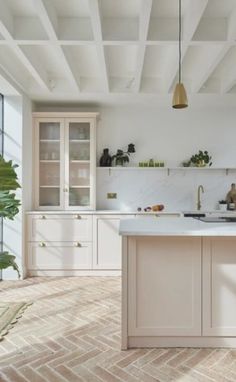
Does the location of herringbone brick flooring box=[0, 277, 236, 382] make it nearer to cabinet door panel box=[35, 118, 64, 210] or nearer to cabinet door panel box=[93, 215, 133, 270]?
cabinet door panel box=[93, 215, 133, 270]

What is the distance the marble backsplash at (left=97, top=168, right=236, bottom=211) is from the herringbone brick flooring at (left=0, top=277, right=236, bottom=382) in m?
1.99

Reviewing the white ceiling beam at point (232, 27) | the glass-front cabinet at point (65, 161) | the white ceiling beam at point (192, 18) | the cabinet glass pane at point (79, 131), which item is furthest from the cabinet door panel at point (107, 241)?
the white ceiling beam at point (232, 27)

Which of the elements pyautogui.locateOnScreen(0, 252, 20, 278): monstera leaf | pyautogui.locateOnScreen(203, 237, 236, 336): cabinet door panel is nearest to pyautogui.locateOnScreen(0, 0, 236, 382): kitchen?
pyautogui.locateOnScreen(203, 237, 236, 336): cabinet door panel

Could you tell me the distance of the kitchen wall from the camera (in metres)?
4.84

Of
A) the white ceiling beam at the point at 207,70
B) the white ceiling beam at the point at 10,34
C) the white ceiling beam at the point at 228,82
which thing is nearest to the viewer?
the white ceiling beam at the point at 10,34

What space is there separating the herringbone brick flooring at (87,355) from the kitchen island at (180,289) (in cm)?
13

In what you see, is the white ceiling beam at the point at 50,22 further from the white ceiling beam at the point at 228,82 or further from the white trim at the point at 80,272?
the white trim at the point at 80,272

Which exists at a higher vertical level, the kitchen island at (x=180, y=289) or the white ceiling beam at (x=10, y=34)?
the white ceiling beam at (x=10, y=34)

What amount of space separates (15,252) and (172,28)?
3303 millimetres

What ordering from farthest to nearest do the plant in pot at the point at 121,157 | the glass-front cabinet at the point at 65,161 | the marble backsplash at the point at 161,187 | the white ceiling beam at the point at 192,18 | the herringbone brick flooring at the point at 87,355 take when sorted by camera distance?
the marble backsplash at the point at 161,187, the plant in pot at the point at 121,157, the glass-front cabinet at the point at 65,161, the white ceiling beam at the point at 192,18, the herringbone brick flooring at the point at 87,355

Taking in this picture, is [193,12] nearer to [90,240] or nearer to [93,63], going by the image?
[93,63]

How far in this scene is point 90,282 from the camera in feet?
13.2

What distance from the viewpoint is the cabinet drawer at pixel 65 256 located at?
14.1ft

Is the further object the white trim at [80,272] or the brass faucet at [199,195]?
the brass faucet at [199,195]
